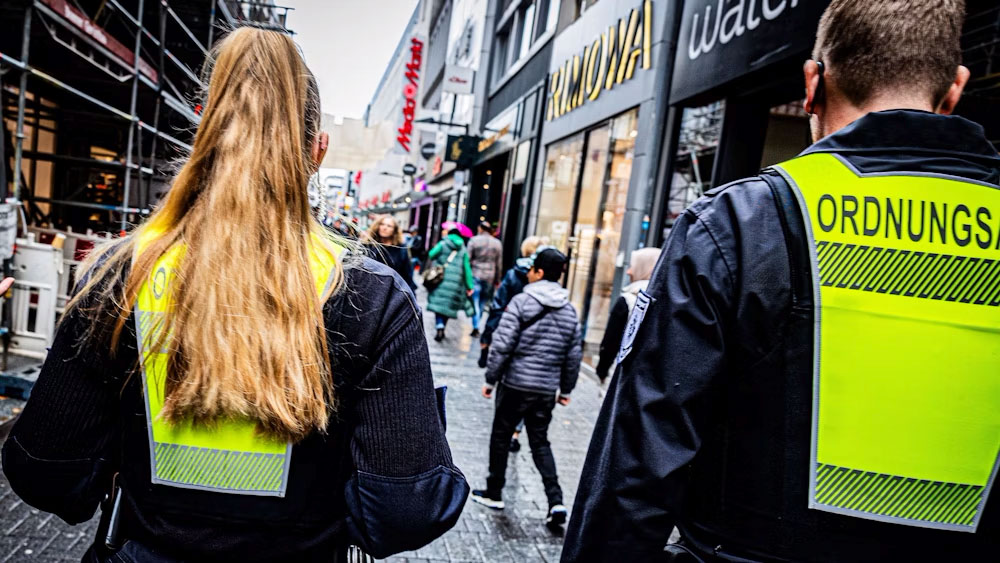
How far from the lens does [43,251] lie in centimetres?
589

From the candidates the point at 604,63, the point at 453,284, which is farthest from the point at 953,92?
the point at 604,63

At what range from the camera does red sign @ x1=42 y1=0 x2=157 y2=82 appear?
5909 mm

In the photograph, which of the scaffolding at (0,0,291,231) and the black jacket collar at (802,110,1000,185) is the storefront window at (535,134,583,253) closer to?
the scaffolding at (0,0,291,231)

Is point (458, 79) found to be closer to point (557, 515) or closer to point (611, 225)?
point (611, 225)

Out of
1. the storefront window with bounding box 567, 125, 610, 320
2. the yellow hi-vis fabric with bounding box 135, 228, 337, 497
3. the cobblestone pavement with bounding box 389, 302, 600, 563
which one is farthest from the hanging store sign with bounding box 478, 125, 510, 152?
the yellow hi-vis fabric with bounding box 135, 228, 337, 497

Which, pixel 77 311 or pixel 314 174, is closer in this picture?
pixel 77 311

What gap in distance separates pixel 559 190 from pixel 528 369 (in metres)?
8.75

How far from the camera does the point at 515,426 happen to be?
Result: 453 centimetres

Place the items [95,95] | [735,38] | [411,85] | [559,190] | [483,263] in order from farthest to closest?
[411,85], [559,190], [483,263], [95,95], [735,38]

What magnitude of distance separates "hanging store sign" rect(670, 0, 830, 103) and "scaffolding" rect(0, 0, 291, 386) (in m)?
4.27

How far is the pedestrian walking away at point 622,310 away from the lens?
16.5ft

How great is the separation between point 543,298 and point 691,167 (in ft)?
14.4

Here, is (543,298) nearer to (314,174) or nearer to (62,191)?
(314,174)

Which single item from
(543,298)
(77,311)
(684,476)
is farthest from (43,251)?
(684,476)
